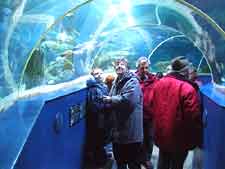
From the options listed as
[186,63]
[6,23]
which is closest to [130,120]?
[186,63]

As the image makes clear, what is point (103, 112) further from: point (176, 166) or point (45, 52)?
point (176, 166)

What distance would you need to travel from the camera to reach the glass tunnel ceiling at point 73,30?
611cm

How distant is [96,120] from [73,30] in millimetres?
2501

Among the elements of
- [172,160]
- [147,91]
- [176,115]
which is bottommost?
[172,160]

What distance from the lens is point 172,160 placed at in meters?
7.07

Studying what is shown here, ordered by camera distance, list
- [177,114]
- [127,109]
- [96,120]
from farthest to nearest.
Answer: [96,120]
[127,109]
[177,114]

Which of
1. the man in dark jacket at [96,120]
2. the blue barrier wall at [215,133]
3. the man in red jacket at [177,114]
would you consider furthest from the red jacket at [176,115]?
the man in dark jacket at [96,120]

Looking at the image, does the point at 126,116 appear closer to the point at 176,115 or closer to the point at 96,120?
the point at 176,115

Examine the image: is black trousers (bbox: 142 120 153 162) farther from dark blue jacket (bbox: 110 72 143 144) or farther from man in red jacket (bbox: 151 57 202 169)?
man in red jacket (bbox: 151 57 202 169)

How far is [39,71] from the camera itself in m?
7.97

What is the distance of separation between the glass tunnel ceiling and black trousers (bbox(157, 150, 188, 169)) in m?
1.76

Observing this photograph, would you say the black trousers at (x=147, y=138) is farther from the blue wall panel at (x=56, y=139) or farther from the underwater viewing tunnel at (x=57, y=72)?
the blue wall panel at (x=56, y=139)

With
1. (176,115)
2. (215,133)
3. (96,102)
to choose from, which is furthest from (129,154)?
(96,102)

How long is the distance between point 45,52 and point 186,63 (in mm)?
2851
